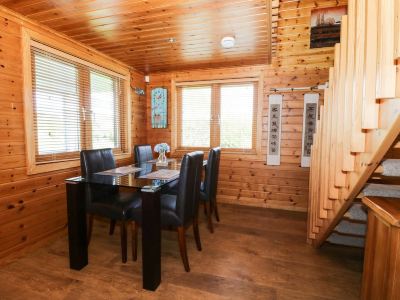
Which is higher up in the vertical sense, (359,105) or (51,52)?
(51,52)

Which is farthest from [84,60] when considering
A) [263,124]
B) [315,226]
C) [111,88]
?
[315,226]

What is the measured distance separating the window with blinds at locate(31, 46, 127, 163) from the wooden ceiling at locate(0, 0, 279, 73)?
1.21 feet

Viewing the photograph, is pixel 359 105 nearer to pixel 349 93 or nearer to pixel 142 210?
pixel 349 93

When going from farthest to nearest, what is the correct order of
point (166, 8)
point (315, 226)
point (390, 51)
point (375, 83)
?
point (315, 226)
point (166, 8)
point (375, 83)
point (390, 51)

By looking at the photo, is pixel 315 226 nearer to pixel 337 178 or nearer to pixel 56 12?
pixel 337 178

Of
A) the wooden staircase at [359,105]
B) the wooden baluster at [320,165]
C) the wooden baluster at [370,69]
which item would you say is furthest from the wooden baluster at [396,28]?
the wooden baluster at [320,165]

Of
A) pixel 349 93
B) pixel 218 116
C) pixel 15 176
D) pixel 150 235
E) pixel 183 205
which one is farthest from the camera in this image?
pixel 218 116

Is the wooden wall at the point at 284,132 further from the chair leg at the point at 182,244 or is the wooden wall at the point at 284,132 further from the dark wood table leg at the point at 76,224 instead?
the dark wood table leg at the point at 76,224

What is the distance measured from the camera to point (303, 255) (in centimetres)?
224

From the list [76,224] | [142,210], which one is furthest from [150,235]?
[76,224]

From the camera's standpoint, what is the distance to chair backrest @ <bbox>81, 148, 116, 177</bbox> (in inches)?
89.4

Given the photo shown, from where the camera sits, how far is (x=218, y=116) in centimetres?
391

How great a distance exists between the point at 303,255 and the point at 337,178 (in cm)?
107

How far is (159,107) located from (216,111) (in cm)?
104
